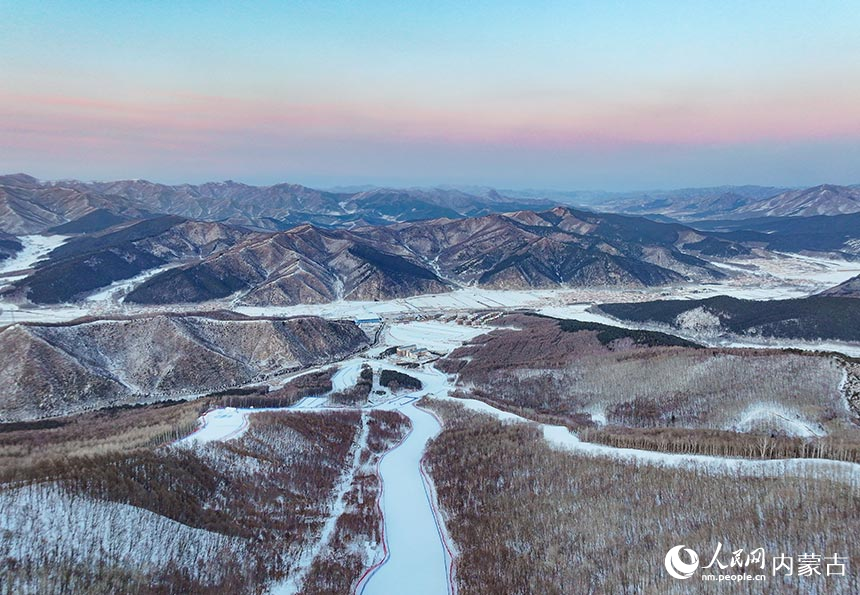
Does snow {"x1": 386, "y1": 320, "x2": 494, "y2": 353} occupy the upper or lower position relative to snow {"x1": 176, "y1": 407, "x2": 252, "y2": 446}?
lower

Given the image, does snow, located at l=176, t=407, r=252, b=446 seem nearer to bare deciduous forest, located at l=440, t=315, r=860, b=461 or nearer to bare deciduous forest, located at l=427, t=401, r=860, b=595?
bare deciduous forest, located at l=427, t=401, r=860, b=595

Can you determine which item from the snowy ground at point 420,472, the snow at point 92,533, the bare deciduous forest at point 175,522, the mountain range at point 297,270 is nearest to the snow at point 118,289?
the mountain range at point 297,270

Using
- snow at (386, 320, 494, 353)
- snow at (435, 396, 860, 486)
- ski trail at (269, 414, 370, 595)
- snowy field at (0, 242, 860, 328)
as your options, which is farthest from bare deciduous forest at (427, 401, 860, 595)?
snowy field at (0, 242, 860, 328)

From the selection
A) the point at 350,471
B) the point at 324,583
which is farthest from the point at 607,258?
the point at 324,583

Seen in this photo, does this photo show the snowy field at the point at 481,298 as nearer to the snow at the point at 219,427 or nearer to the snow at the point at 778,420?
the snow at the point at 219,427

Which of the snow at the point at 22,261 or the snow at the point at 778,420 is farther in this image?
the snow at the point at 22,261
